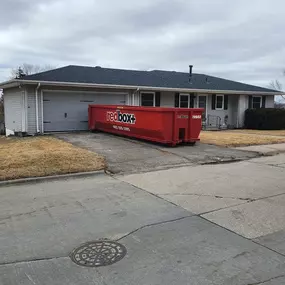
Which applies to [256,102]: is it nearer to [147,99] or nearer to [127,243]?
[147,99]

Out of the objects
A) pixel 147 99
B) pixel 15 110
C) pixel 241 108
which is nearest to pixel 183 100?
pixel 147 99

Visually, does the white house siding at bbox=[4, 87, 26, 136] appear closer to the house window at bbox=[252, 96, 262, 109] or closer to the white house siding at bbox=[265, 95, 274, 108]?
the house window at bbox=[252, 96, 262, 109]

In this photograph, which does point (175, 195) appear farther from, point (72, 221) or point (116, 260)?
point (116, 260)

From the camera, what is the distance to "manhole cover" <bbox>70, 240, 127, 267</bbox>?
3792 mm

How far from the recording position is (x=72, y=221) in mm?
5156

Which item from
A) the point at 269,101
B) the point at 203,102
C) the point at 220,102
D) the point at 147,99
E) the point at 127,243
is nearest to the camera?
the point at 127,243

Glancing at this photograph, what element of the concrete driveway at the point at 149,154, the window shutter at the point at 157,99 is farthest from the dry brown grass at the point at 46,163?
the window shutter at the point at 157,99

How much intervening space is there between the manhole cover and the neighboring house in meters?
13.1

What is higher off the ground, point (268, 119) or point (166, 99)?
point (166, 99)

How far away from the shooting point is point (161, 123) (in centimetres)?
1240

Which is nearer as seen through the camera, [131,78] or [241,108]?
[131,78]

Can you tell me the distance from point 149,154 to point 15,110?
10.3 m

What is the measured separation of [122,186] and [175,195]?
1.31m

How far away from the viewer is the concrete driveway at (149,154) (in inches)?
375
